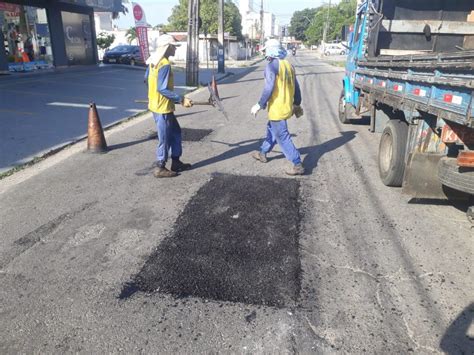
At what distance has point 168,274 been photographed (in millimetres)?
3227

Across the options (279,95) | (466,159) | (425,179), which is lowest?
(425,179)

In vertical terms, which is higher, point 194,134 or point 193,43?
point 193,43

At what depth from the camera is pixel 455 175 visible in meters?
3.74

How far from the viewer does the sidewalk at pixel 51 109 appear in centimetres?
699

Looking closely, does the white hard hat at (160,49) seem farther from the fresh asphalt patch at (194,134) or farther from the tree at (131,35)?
the tree at (131,35)

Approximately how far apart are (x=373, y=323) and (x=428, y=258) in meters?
1.18

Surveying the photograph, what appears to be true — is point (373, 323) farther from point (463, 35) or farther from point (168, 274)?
point (463, 35)

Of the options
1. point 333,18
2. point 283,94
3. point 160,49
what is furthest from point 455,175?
point 333,18

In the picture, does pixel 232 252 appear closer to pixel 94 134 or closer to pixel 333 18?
pixel 94 134

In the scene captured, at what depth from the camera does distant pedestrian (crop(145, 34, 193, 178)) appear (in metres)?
5.11

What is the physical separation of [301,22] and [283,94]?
137 meters

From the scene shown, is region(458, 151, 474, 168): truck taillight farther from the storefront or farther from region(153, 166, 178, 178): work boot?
the storefront

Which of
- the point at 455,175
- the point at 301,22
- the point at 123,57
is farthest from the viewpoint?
the point at 301,22

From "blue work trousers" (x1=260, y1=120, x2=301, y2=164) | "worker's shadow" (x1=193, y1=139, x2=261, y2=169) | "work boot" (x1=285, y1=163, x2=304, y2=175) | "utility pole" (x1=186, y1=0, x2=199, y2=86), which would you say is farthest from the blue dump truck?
"utility pole" (x1=186, y1=0, x2=199, y2=86)
